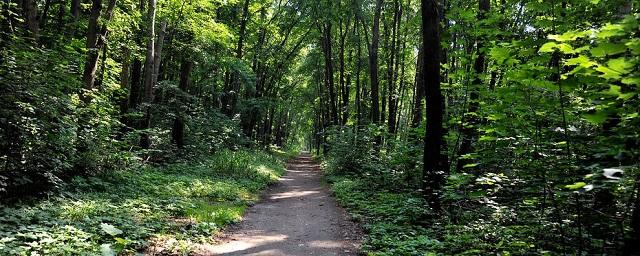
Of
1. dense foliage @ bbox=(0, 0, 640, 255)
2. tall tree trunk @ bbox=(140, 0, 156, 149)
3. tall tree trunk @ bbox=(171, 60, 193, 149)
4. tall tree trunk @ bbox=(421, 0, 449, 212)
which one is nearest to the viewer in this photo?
dense foliage @ bbox=(0, 0, 640, 255)

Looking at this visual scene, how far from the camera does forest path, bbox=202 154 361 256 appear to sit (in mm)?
6996

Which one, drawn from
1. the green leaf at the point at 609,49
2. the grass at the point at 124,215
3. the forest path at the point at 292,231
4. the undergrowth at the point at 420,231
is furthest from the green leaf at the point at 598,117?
the grass at the point at 124,215

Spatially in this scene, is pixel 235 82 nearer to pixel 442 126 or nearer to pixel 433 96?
pixel 442 126

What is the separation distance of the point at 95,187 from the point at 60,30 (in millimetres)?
8338

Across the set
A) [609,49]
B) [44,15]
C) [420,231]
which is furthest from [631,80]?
[44,15]

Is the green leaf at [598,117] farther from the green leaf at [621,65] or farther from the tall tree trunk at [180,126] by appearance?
the tall tree trunk at [180,126]

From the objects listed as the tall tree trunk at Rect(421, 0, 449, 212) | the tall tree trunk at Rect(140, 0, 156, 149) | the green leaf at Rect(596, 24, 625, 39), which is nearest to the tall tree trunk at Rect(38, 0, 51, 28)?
the tall tree trunk at Rect(140, 0, 156, 149)

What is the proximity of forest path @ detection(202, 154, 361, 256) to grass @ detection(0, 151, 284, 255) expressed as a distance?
440 mm

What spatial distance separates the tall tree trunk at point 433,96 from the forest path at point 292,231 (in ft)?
6.58

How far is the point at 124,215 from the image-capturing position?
7.29 m

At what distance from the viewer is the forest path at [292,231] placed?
23.0ft

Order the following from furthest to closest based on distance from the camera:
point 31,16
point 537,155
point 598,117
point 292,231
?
1. point 31,16
2. point 292,231
3. point 537,155
4. point 598,117

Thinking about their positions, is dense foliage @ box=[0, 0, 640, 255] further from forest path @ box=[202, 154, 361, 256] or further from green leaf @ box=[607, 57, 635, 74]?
forest path @ box=[202, 154, 361, 256]

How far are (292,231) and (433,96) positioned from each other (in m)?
4.17
